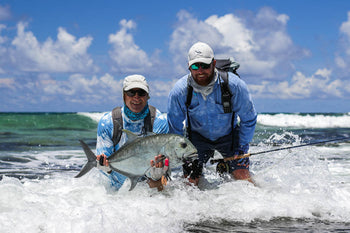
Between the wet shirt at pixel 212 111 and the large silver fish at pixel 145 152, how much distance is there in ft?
3.54

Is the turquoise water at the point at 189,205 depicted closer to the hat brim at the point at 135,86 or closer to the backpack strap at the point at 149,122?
the backpack strap at the point at 149,122

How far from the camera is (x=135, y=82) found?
4.80m

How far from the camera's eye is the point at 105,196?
5633 millimetres

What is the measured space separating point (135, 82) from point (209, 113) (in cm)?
121

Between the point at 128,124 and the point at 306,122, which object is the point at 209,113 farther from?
the point at 306,122

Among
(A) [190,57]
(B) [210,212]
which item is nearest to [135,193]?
(B) [210,212]

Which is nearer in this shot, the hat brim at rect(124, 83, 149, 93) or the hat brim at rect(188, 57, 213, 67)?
the hat brim at rect(124, 83, 149, 93)

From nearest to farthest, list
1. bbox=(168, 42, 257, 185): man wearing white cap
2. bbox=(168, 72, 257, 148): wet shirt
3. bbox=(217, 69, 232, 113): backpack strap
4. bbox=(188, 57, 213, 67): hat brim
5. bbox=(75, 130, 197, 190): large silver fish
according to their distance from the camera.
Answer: bbox=(75, 130, 197, 190): large silver fish → bbox=(188, 57, 213, 67): hat brim → bbox=(168, 42, 257, 185): man wearing white cap → bbox=(217, 69, 232, 113): backpack strap → bbox=(168, 72, 257, 148): wet shirt

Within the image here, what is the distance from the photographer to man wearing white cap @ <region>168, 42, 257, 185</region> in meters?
5.03

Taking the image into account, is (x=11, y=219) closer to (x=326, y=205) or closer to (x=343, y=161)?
(x=326, y=205)

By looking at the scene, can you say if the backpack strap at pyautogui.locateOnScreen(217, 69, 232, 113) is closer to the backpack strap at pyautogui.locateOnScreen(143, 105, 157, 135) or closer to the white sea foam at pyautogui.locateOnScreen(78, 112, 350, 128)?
the backpack strap at pyautogui.locateOnScreen(143, 105, 157, 135)

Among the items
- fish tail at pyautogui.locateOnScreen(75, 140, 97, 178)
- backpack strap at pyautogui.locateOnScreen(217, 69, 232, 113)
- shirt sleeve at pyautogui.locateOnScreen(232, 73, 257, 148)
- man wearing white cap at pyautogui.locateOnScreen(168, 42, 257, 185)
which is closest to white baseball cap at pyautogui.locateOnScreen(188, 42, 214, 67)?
man wearing white cap at pyautogui.locateOnScreen(168, 42, 257, 185)

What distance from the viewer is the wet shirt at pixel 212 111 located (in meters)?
5.27

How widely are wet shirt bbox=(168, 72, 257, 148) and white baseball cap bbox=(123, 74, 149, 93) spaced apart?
2.00ft
